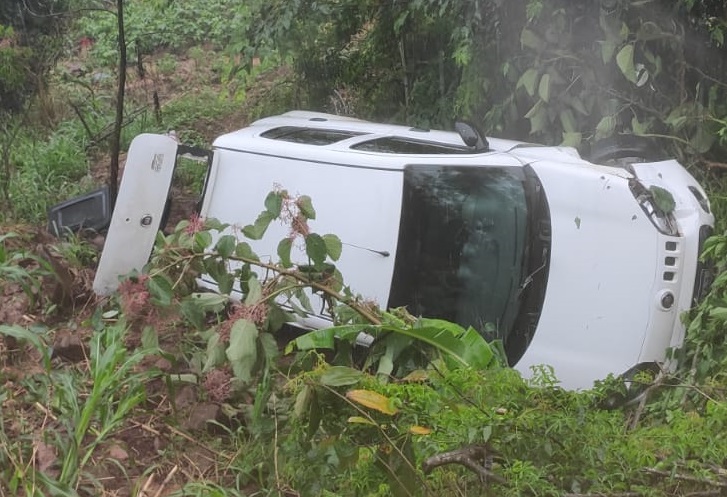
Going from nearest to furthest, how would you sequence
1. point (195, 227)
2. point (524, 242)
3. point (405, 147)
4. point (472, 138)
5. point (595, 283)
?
point (195, 227) < point (595, 283) < point (524, 242) < point (472, 138) < point (405, 147)

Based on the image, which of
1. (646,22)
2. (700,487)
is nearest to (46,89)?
(646,22)

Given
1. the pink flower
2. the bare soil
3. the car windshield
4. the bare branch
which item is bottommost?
the bare soil

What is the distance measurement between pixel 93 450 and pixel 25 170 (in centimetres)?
392

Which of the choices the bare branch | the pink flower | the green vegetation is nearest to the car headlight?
the green vegetation

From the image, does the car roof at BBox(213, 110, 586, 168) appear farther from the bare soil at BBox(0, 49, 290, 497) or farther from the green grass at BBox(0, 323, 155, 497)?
the green grass at BBox(0, 323, 155, 497)

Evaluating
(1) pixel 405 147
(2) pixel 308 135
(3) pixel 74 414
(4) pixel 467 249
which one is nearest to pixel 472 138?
(1) pixel 405 147

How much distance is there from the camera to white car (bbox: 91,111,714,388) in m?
3.67

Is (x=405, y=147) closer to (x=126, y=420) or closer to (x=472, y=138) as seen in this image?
(x=472, y=138)

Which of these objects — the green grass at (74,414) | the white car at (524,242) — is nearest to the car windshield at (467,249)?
the white car at (524,242)

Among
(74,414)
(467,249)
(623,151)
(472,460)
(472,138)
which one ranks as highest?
(472,138)

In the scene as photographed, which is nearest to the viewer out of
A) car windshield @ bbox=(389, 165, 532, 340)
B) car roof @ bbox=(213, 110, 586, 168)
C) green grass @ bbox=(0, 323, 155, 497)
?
green grass @ bbox=(0, 323, 155, 497)

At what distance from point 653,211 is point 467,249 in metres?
0.90

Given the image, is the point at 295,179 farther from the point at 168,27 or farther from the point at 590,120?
the point at 168,27

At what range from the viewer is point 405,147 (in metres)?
4.34
